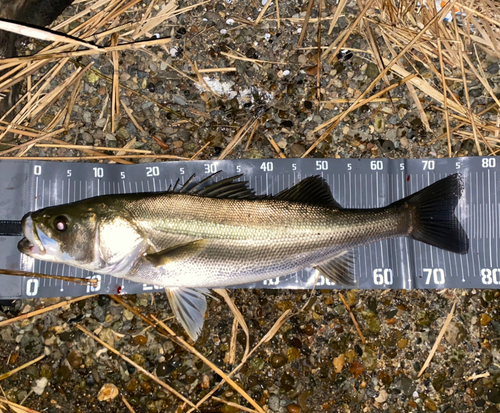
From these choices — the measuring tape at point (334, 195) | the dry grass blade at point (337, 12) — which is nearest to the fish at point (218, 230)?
the measuring tape at point (334, 195)

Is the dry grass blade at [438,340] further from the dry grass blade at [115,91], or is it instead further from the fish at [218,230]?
the dry grass blade at [115,91]

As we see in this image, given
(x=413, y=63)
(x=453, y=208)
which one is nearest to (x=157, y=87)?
(x=413, y=63)

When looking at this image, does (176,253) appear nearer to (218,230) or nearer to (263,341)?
(218,230)

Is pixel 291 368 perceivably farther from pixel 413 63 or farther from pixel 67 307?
pixel 413 63

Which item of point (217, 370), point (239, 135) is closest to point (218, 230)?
point (239, 135)

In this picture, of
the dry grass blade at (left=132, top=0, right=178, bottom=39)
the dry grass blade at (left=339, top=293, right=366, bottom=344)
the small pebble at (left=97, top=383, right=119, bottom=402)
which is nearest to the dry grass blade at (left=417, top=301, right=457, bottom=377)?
the dry grass blade at (left=339, top=293, right=366, bottom=344)

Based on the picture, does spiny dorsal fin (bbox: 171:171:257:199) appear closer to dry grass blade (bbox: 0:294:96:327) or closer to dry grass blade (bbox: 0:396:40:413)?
dry grass blade (bbox: 0:294:96:327)
